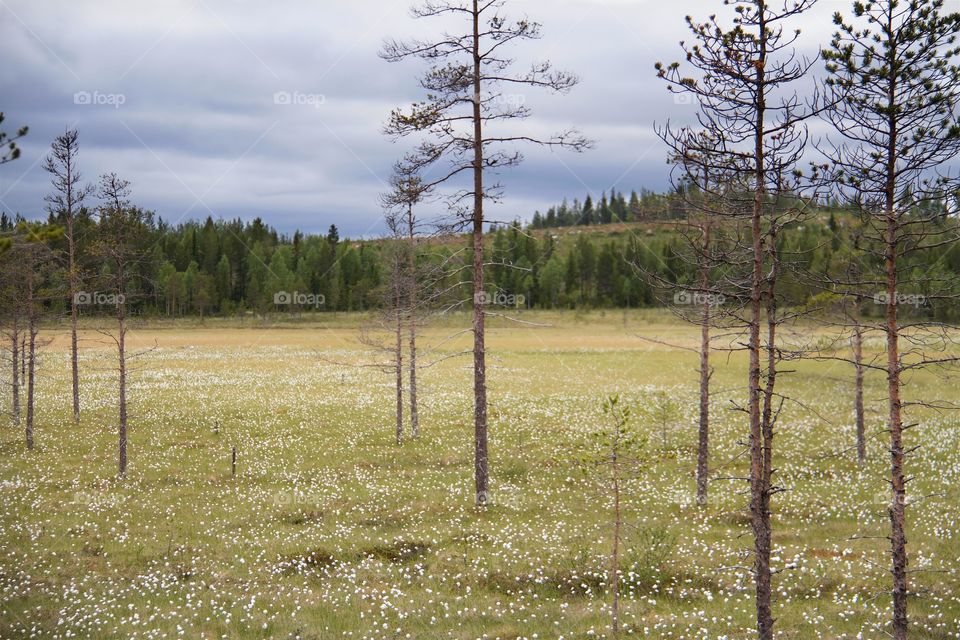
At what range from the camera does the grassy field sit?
11633mm

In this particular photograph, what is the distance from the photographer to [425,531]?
16.3 m

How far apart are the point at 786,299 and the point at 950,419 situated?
90.6 feet

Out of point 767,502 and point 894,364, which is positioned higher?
point 894,364

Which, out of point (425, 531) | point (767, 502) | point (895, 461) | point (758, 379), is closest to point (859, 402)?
point (895, 461)

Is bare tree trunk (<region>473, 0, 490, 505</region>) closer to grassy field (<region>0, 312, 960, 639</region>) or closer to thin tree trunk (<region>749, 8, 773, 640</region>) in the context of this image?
grassy field (<region>0, 312, 960, 639</region>)

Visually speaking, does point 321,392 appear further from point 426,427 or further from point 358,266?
point 358,266

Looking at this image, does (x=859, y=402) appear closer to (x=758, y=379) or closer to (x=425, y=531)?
(x=758, y=379)

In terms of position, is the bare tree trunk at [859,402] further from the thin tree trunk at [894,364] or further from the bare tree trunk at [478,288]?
the bare tree trunk at [478,288]

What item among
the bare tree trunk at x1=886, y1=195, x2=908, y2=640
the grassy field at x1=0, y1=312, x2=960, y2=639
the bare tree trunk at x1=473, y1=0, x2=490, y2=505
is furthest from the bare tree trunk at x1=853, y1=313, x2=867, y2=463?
the bare tree trunk at x1=473, y1=0, x2=490, y2=505

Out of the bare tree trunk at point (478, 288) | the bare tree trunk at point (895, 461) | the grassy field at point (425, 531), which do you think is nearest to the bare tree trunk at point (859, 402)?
the grassy field at point (425, 531)

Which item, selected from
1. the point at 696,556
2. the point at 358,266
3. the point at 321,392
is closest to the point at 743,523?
the point at 696,556

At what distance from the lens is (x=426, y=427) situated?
1221 inches

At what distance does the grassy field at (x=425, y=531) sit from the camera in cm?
1163

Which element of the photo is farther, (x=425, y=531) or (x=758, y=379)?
(x=425, y=531)
